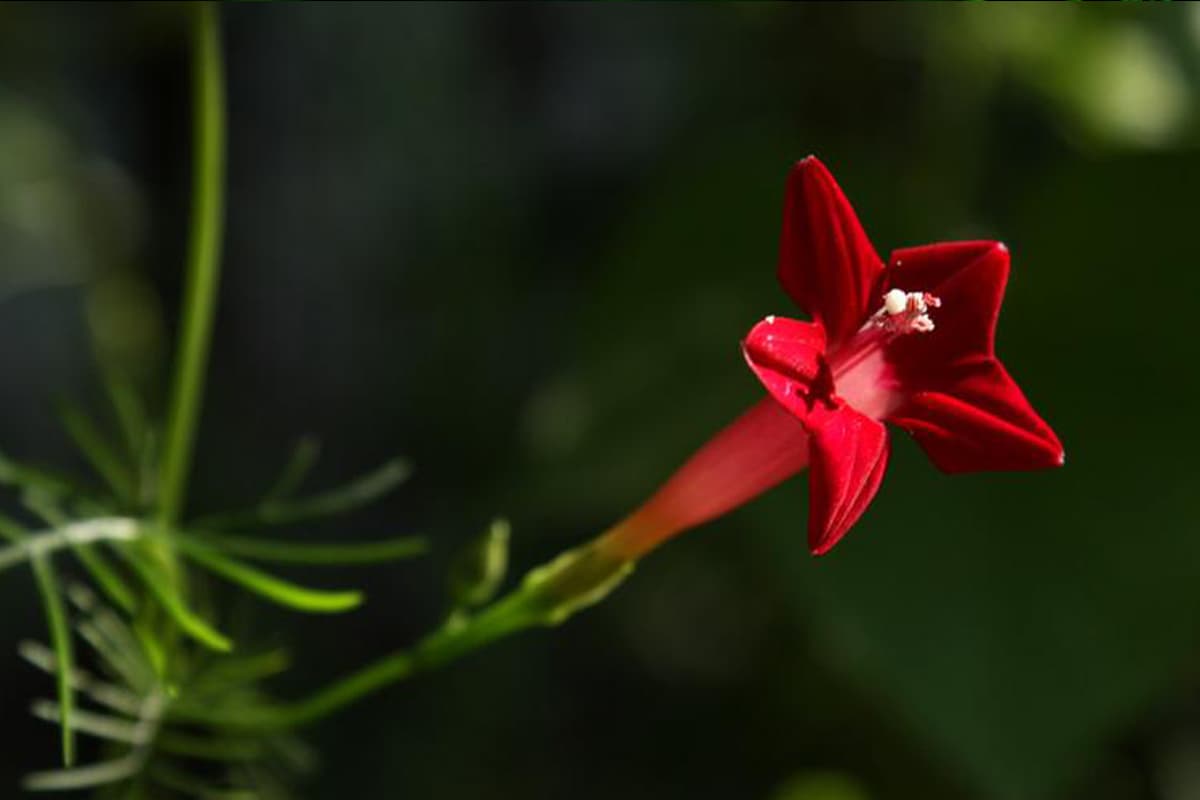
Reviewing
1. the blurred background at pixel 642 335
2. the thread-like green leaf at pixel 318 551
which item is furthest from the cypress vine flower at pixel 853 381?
the blurred background at pixel 642 335

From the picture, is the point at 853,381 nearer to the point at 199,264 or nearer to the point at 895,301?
the point at 895,301

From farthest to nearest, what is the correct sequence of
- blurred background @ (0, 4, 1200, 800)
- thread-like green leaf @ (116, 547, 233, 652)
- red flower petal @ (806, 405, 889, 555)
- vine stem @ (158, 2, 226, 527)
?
blurred background @ (0, 4, 1200, 800) < vine stem @ (158, 2, 226, 527) < thread-like green leaf @ (116, 547, 233, 652) < red flower petal @ (806, 405, 889, 555)

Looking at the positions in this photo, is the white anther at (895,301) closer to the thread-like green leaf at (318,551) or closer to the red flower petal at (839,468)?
the red flower petal at (839,468)

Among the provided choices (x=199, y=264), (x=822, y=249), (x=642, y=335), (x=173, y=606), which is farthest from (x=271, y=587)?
(x=642, y=335)

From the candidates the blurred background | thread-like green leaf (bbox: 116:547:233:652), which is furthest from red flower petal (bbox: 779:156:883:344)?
the blurred background

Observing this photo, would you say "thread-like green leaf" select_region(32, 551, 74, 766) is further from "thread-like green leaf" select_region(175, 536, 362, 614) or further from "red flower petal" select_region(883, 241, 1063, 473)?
"red flower petal" select_region(883, 241, 1063, 473)

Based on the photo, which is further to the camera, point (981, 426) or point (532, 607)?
point (532, 607)

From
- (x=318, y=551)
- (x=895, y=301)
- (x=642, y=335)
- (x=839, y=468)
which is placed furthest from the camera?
(x=642, y=335)
